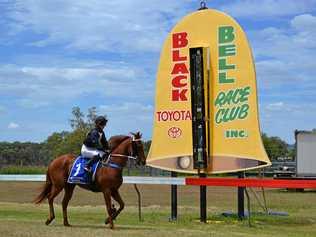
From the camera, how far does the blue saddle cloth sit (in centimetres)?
1595

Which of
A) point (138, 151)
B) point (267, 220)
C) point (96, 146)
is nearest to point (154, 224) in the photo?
point (138, 151)

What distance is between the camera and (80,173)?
631 inches

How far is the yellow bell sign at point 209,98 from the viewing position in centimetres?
1872

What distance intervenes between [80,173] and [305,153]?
27.9 meters

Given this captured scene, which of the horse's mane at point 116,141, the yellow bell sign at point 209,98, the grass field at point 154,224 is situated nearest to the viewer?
the grass field at point 154,224

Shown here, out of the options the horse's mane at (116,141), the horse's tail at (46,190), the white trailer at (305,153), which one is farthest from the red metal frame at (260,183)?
the white trailer at (305,153)

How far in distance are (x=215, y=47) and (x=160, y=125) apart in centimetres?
302

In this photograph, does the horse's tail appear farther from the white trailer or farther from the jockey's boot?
the white trailer

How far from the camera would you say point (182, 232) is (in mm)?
15023

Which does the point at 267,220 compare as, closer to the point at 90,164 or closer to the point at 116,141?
the point at 116,141

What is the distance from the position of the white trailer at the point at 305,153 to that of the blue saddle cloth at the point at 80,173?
27.4 metres

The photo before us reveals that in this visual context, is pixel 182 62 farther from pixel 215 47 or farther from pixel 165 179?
pixel 165 179

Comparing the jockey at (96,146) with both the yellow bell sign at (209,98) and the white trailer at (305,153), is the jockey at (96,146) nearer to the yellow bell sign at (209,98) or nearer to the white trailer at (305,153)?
the yellow bell sign at (209,98)

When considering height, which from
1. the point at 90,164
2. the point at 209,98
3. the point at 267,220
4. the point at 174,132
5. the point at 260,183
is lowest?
the point at 267,220
